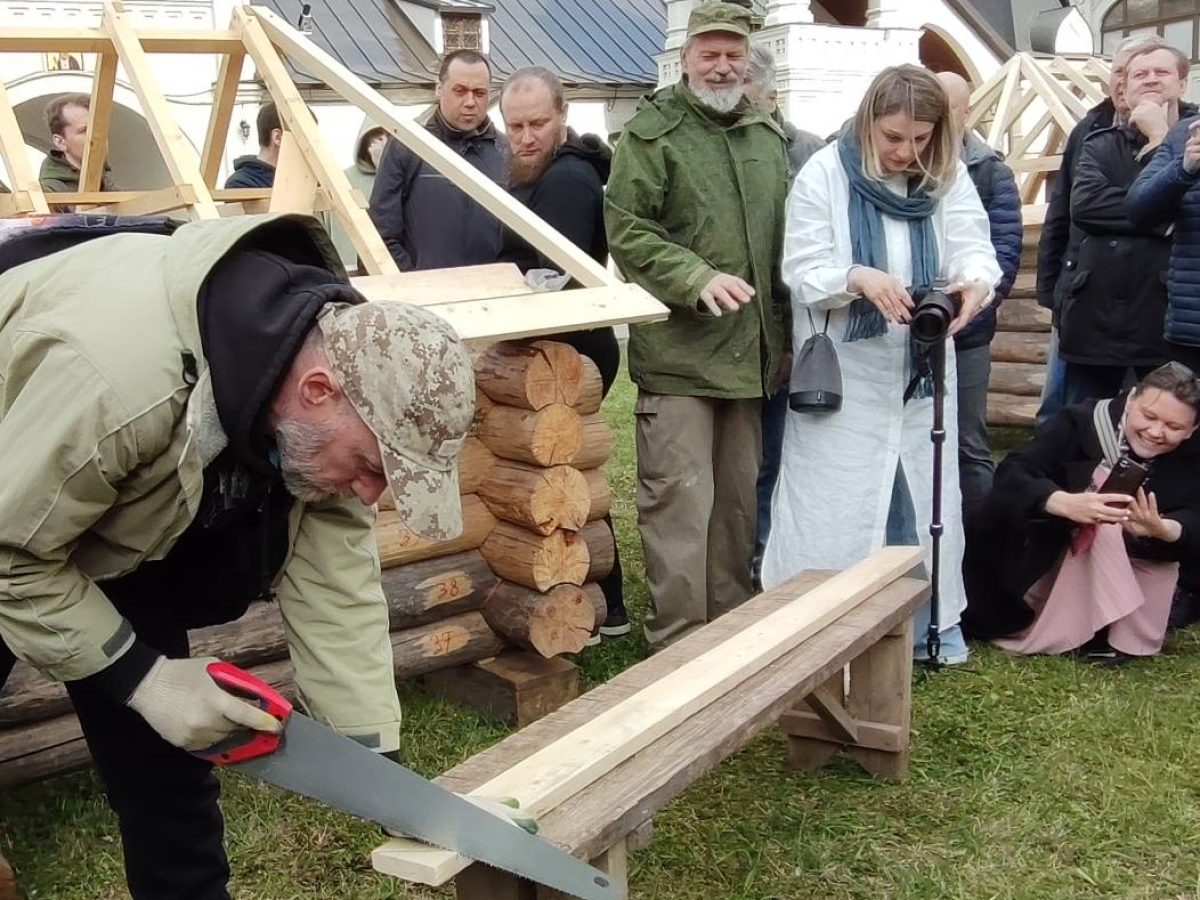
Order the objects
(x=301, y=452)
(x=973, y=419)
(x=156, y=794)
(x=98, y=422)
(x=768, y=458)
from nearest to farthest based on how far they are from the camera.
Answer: (x=98, y=422) < (x=301, y=452) < (x=156, y=794) < (x=768, y=458) < (x=973, y=419)

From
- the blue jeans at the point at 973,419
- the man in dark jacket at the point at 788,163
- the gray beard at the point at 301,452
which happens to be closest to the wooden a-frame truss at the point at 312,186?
the man in dark jacket at the point at 788,163

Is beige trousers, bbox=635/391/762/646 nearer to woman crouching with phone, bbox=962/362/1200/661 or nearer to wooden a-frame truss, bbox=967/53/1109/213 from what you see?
woman crouching with phone, bbox=962/362/1200/661

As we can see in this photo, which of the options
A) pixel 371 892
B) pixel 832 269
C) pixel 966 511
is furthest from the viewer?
pixel 966 511

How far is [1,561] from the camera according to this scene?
1702 mm

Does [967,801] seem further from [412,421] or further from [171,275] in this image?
[171,275]

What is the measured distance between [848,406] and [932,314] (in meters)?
0.37

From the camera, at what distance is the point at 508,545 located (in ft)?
12.2

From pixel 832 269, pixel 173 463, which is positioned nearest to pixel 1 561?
pixel 173 463

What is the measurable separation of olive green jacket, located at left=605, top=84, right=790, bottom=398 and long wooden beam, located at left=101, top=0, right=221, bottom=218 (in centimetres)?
123

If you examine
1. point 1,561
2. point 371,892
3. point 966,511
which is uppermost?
point 1,561

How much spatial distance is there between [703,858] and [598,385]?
1450 mm

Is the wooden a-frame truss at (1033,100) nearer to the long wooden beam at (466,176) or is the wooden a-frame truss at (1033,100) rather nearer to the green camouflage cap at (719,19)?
the green camouflage cap at (719,19)

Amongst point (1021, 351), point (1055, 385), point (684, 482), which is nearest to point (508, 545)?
point (684, 482)

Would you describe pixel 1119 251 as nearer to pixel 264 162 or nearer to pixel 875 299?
pixel 875 299
